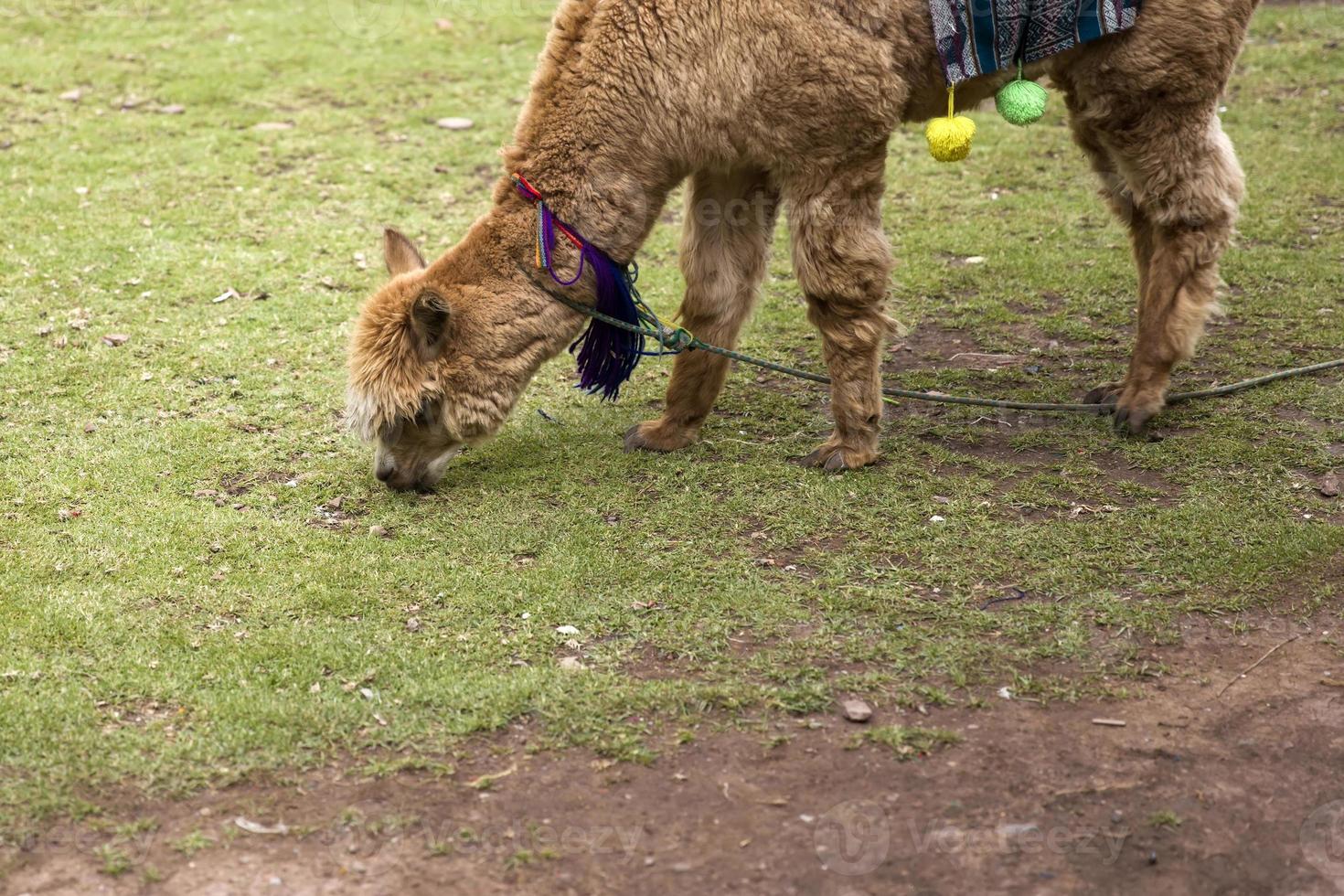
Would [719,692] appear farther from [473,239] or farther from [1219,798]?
[473,239]

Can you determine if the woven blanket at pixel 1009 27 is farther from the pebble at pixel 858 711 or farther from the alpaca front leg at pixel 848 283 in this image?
the pebble at pixel 858 711

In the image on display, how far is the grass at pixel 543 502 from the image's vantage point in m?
3.94

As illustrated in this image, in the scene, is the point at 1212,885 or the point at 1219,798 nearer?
the point at 1212,885

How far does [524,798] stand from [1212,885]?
1718 mm

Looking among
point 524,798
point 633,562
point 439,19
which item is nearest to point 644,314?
point 633,562

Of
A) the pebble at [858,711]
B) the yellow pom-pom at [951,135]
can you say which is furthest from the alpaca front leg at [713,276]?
the pebble at [858,711]

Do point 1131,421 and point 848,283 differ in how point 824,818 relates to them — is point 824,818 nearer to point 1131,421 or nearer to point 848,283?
point 848,283

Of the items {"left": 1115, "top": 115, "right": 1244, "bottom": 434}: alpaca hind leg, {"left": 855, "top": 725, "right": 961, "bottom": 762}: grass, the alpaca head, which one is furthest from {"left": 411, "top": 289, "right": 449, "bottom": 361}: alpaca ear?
{"left": 1115, "top": 115, "right": 1244, "bottom": 434}: alpaca hind leg

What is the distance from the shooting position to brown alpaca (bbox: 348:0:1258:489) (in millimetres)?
4715

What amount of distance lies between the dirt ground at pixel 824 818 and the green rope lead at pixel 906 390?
6.19 feet

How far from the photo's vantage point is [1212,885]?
10.2ft

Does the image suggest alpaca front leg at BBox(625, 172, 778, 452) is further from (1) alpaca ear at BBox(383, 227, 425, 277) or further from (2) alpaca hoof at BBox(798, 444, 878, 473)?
(1) alpaca ear at BBox(383, 227, 425, 277)

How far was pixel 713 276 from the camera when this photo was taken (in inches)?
213

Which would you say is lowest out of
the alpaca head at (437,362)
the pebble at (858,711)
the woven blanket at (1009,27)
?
the pebble at (858,711)
